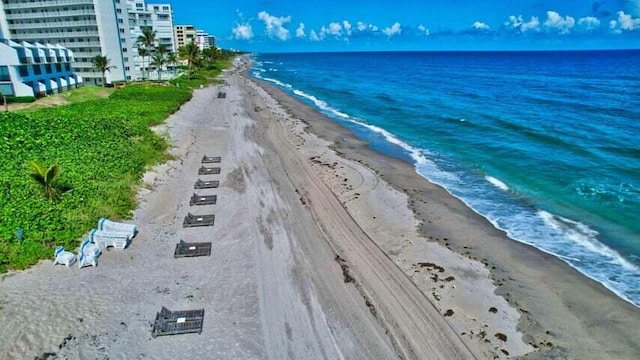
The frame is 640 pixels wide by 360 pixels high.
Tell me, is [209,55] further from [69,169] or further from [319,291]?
[319,291]

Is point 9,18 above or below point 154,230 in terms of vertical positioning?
above

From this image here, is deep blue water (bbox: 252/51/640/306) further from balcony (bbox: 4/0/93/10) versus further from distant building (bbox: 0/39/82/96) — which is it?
balcony (bbox: 4/0/93/10)

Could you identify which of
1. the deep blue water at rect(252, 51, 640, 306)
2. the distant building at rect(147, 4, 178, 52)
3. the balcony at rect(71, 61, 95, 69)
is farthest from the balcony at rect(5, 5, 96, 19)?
the deep blue water at rect(252, 51, 640, 306)

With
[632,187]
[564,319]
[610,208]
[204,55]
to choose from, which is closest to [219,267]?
[564,319]

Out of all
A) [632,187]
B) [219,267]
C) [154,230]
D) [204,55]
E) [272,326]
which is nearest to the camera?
[272,326]

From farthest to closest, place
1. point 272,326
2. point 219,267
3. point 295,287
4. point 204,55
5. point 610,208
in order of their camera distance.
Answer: point 204,55 → point 610,208 → point 219,267 → point 295,287 → point 272,326

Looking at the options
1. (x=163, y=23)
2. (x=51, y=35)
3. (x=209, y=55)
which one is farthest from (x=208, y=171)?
(x=209, y=55)

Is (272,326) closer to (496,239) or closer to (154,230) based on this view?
(154,230)
